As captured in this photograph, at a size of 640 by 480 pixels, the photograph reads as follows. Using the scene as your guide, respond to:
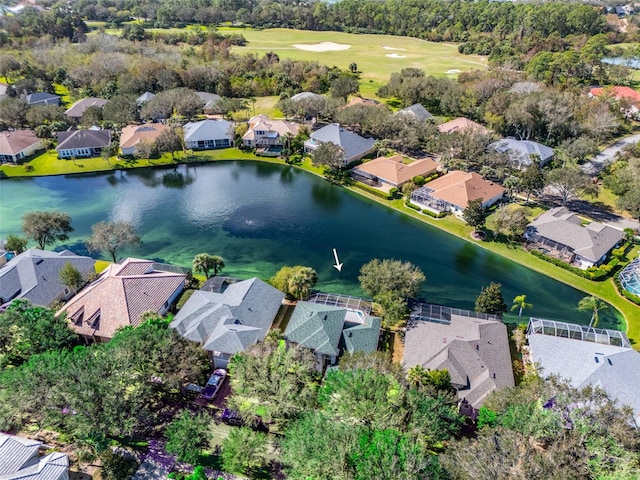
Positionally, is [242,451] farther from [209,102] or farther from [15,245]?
[209,102]

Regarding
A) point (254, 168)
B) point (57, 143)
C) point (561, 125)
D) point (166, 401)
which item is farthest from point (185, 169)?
point (561, 125)

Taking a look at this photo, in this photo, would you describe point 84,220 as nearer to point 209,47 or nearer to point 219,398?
point 219,398

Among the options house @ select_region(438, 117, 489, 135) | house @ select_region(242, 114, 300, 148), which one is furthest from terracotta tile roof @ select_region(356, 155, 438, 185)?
house @ select_region(242, 114, 300, 148)

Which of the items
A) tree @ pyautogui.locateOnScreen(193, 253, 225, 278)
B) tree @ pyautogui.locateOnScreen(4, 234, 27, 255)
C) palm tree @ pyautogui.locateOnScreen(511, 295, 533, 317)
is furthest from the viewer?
tree @ pyautogui.locateOnScreen(4, 234, 27, 255)

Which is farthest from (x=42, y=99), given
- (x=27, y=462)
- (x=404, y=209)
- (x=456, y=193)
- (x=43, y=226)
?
(x=27, y=462)

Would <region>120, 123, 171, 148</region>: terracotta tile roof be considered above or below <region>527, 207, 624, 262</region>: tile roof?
above

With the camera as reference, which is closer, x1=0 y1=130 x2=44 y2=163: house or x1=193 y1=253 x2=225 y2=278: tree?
x1=193 y1=253 x2=225 y2=278: tree

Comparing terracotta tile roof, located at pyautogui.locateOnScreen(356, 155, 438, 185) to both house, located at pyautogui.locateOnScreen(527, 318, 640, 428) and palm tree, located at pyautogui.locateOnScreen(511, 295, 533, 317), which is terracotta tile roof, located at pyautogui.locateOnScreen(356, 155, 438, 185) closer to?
palm tree, located at pyautogui.locateOnScreen(511, 295, 533, 317)
